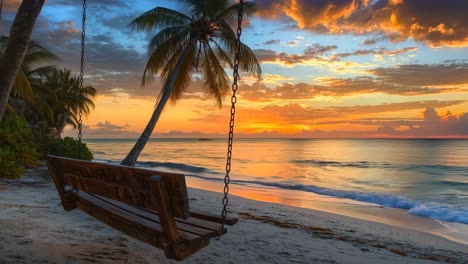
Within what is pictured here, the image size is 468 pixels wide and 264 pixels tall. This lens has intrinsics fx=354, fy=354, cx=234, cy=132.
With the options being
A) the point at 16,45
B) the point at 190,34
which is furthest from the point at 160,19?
the point at 16,45

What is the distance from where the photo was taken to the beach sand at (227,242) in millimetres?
4539

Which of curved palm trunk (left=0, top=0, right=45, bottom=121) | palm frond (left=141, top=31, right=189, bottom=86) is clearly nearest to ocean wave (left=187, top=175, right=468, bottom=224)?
palm frond (left=141, top=31, right=189, bottom=86)

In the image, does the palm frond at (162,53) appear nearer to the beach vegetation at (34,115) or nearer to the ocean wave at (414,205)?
the beach vegetation at (34,115)

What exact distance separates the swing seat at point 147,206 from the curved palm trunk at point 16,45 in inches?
45.3

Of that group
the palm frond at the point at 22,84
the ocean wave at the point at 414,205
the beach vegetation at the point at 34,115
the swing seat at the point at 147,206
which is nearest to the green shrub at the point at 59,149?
the beach vegetation at the point at 34,115

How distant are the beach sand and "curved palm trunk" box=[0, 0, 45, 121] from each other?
1831mm

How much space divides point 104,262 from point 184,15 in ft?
49.2

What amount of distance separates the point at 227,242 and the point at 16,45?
4.20 metres

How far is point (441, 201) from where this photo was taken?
61.6 ft

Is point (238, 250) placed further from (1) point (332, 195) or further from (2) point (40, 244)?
(1) point (332, 195)

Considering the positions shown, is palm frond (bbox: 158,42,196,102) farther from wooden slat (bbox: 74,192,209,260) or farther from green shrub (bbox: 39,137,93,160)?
wooden slat (bbox: 74,192,209,260)

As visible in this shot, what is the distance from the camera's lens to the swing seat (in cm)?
308

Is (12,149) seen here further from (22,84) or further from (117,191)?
(117,191)

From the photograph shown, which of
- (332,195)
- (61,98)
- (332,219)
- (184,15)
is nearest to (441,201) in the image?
(332,195)
